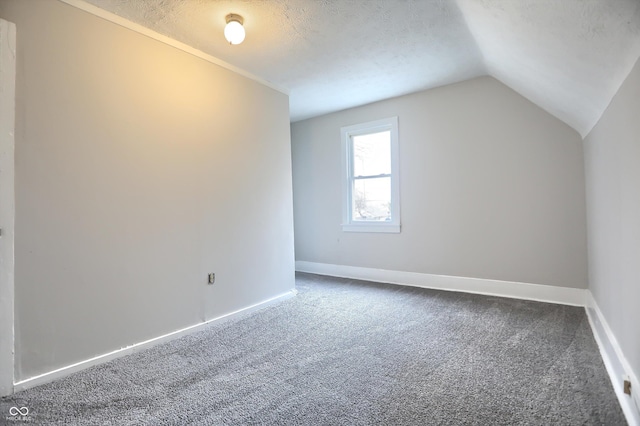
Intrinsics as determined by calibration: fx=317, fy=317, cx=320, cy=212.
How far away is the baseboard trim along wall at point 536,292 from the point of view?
165cm

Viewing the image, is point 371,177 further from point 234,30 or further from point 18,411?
point 18,411

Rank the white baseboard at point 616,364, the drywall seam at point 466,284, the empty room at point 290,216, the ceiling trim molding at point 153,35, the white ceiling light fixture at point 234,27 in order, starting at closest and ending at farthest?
the white baseboard at point 616,364 → the empty room at point 290,216 → the ceiling trim molding at point 153,35 → the white ceiling light fixture at point 234,27 → the drywall seam at point 466,284

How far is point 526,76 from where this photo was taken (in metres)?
2.75

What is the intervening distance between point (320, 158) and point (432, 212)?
1947 mm

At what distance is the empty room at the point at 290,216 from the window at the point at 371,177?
0.36 ft

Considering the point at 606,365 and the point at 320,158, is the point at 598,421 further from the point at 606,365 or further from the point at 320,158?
the point at 320,158

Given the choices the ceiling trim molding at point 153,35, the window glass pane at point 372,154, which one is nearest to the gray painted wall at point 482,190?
the window glass pane at point 372,154

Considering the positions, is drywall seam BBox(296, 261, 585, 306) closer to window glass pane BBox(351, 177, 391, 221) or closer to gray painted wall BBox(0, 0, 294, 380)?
window glass pane BBox(351, 177, 391, 221)

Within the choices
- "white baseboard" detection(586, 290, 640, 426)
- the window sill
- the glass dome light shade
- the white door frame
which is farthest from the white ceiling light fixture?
"white baseboard" detection(586, 290, 640, 426)

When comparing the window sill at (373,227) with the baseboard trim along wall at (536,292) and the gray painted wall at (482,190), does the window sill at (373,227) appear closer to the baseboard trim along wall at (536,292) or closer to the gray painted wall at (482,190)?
the gray painted wall at (482,190)

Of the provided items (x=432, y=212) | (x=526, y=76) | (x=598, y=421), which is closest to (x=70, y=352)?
(x=598, y=421)

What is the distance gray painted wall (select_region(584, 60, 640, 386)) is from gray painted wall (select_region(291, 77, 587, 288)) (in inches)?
23.8

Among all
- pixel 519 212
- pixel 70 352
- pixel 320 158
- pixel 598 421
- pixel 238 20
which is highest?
pixel 238 20

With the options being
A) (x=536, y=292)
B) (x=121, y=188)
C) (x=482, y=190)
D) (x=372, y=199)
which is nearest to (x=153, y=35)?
(x=121, y=188)
